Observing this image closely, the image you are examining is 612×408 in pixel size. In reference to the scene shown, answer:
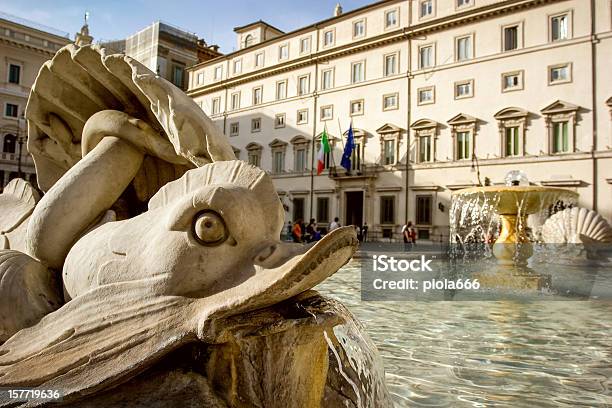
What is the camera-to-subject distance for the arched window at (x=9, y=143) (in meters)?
29.3

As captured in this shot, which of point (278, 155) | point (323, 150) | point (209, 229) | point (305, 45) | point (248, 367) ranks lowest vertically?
point (248, 367)

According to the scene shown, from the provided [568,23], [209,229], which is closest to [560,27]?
[568,23]

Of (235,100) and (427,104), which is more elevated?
(235,100)

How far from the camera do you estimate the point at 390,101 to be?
2448cm

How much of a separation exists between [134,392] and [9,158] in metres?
33.4

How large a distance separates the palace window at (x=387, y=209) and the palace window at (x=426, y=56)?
6769 mm

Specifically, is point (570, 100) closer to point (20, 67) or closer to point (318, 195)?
point (318, 195)

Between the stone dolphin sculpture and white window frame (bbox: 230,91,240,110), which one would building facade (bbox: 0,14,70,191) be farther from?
the stone dolphin sculpture

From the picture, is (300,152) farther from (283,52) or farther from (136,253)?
(136,253)

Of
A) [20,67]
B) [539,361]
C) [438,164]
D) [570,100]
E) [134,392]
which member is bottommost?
[539,361]

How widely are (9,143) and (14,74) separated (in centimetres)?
430

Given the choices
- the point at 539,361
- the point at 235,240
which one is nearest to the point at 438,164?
the point at 539,361

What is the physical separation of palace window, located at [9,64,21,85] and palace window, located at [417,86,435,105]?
24418 mm

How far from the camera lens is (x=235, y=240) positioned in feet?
3.19
